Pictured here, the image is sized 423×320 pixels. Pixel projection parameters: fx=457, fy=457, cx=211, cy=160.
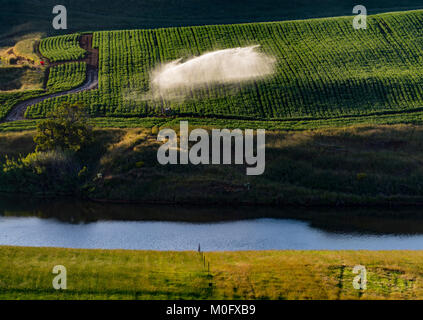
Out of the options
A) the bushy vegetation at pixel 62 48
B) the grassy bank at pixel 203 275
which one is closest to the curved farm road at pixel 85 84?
the bushy vegetation at pixel 62 48

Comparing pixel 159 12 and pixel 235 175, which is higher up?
pixel 159 12

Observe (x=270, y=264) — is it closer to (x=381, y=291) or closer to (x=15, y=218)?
(x=381, y=291)

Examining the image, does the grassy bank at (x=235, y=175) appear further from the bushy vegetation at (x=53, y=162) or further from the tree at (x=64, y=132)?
the tree at (x=64, y=132)

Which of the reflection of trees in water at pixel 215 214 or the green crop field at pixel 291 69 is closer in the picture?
the reflection of trees in water at pixel 215 214

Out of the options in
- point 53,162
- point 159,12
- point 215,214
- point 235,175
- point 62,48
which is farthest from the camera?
point 159,12

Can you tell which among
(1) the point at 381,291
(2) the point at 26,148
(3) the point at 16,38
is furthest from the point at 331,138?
(3) the point at 16,38

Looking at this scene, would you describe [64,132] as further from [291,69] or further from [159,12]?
[159,12]

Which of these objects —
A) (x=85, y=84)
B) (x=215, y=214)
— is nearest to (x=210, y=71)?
(x=85, y=84)
